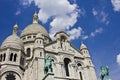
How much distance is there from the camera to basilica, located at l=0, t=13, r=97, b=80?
1075 inches

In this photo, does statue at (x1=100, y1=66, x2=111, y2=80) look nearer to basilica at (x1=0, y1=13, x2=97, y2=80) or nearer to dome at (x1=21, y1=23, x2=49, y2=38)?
basilica at (x1=0, y1=13, x2=97, y2=80)

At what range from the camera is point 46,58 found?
2623cm

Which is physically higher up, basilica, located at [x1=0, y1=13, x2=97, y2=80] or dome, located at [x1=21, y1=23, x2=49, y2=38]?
dome, located at [x1=21, y1=23, x2=49, y2=38]

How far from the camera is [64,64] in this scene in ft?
96.5

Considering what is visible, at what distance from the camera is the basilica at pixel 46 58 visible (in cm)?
2730

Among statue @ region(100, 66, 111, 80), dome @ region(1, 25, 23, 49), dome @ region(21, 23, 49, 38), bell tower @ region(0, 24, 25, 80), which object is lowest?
statue @ region(100, 66, 111, 80)

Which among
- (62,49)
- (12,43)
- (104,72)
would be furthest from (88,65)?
(12,43)

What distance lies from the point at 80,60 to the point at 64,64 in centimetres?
328

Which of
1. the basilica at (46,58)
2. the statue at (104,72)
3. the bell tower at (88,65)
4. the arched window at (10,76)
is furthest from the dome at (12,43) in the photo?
the statue at (104,72)

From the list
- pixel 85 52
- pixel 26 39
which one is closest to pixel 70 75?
pixel 85 52

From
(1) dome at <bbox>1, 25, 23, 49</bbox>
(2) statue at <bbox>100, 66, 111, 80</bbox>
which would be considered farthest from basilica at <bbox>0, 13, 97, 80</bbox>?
(2) statue at <bbox>100, 66, 111, 80</bbox>

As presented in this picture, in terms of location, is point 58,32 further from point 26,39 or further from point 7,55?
point 26,39

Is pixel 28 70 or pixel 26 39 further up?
pixel 26 39

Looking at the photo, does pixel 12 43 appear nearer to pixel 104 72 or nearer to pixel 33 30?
pixel 33 30
